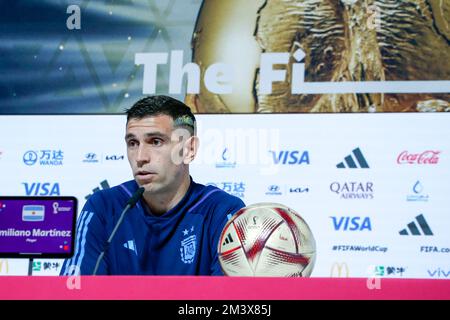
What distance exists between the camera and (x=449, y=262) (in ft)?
10.3

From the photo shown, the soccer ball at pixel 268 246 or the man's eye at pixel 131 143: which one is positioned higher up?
the man's eye at pixel 131 143

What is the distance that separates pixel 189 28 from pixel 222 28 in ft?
0.44

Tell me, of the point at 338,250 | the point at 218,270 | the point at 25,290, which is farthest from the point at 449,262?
the point at 25,290

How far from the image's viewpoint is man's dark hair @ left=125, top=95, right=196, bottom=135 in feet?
10.8

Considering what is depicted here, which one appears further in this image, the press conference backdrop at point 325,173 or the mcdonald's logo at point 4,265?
the mcdonald's logo at point 4,265

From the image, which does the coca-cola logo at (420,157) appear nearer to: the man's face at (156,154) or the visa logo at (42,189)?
the man's face at (156,154)

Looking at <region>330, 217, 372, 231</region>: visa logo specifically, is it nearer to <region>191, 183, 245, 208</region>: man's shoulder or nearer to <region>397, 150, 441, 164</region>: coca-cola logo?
<region>397, 150, 441, 164</region>: coca-cola logo

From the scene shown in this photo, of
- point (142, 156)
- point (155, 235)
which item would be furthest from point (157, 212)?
point (142, 156)

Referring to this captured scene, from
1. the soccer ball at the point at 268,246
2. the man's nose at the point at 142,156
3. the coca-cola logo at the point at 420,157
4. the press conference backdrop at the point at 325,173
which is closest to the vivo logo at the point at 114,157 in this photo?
the press conference backdrop at the point at 325,173

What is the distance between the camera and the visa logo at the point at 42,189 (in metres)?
Answer: 3.39

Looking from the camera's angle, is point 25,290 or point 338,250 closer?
point 25,290

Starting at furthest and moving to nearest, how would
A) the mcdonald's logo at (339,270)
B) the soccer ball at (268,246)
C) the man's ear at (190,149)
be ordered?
1. the man's ear at (190,149)
2. the mcdonald's logo at (339,270)
3. the soccer ball at (268,246)
